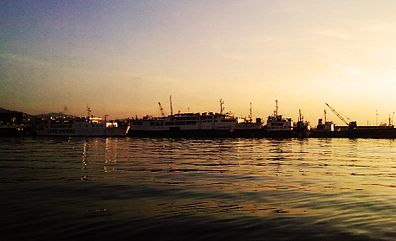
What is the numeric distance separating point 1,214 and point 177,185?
13.3 meters

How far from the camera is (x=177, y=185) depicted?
28547 millimetres

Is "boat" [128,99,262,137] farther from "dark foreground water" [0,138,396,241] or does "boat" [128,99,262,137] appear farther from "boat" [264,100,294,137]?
"dark foreground water" [0,138,396,241]

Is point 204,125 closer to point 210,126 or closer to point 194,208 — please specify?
point 210,126

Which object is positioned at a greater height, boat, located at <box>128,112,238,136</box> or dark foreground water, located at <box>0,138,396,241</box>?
boat, located at <box>128,112,238,136</box>

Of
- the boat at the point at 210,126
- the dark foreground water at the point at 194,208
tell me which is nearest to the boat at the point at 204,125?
the boat at the point at 210,126

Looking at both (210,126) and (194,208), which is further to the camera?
(210,126)

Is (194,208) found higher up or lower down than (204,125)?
lower down

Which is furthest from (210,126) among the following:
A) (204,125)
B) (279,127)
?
(279,127)

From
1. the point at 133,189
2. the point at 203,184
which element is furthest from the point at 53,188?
the point at 203,184

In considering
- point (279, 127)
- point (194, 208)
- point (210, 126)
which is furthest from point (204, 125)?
point (194, 208)

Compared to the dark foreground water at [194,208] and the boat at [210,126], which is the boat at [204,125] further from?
the dark foreground water at [194,208]

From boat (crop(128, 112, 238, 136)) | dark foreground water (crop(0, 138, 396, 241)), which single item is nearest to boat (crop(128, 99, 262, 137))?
boat (crop(128, 112, 238, 136))

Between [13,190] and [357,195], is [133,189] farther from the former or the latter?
[357,195]

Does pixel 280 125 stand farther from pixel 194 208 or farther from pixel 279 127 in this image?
pixel 194 208
